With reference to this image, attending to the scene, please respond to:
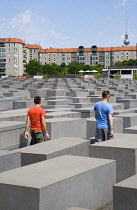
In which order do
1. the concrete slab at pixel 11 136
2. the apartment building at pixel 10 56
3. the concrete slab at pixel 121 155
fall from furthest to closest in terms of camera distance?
1. the apartment building at pixel 10 56
2. the concrete slab at pixel 11 136
3. the concrete slab at pixel 121 155

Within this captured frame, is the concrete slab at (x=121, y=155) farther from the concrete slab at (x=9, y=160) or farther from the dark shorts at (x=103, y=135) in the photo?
the concrete slab at (x=9, y=160)

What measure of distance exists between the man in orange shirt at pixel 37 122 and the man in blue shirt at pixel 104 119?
38.9 inches

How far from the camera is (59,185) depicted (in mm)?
5180

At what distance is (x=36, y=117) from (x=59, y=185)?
3015 millimetres

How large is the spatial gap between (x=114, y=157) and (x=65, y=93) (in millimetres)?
17230

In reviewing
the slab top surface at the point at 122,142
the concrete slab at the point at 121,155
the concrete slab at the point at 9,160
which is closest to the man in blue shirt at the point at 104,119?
the slab top surface at the point at 122,142

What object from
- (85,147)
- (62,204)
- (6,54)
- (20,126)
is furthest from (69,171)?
(6,54)

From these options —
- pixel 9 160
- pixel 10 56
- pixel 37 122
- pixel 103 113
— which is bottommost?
pixel 9 160

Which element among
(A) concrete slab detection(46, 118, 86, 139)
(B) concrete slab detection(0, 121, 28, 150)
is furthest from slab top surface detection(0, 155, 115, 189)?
(A) concrete slab detection(46, 118, 86, 139)

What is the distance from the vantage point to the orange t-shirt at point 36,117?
8.05 metres

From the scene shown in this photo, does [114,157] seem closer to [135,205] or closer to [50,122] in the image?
[135,205]

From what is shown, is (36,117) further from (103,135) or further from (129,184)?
(129,184)

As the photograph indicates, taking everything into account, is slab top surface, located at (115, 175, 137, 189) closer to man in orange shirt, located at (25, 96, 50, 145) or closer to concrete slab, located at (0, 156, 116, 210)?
concrete slab, located at (0, 156, 116, 210)

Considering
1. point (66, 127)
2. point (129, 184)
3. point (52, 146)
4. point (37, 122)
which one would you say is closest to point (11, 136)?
point (37, 122)
